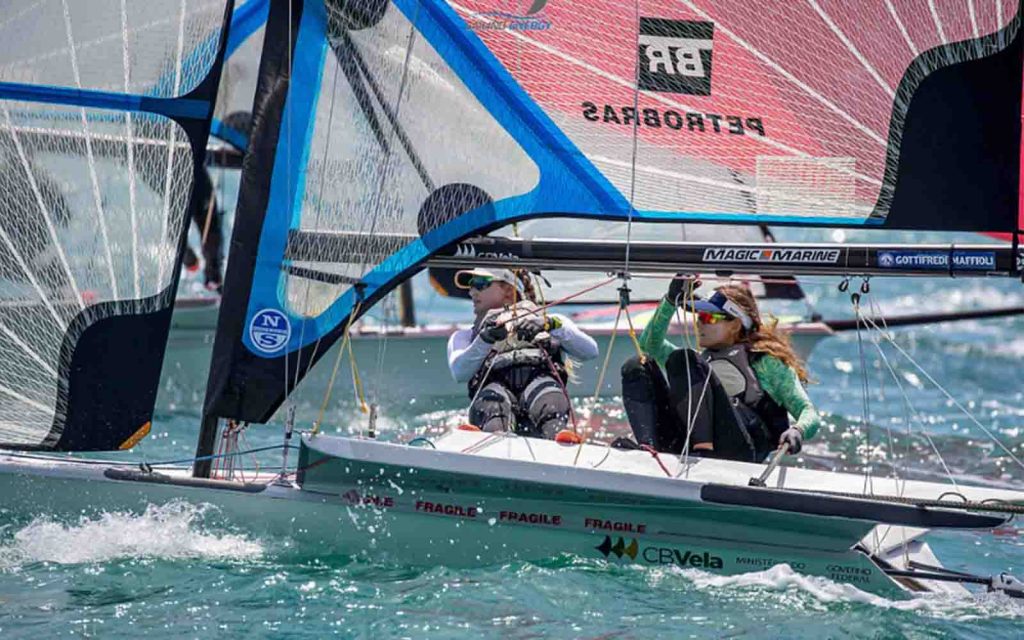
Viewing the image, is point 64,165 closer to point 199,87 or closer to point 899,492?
point 199,87

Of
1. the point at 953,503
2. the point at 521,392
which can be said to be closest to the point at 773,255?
the point at 953,503

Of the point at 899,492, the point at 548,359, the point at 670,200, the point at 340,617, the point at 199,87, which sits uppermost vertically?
the point at 199,87

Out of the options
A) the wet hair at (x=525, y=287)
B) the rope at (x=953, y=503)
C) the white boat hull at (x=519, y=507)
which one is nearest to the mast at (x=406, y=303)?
the wet hair at (x=525, y=287)

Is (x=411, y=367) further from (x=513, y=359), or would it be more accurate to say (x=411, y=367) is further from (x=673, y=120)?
(x=673, y=120)

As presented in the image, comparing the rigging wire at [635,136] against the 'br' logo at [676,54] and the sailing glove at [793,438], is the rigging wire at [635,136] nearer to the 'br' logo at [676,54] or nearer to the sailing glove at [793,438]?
the 'br' logo at [676,54]

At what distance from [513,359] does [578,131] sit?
3.60ft

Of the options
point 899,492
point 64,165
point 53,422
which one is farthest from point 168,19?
point 899,492

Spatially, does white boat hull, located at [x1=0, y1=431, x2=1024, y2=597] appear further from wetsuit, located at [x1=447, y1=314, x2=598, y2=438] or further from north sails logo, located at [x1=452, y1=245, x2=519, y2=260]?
north sails logo, located at [x1=452, y1=245, x2=519, y2=260]

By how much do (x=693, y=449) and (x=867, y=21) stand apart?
177 centimetres

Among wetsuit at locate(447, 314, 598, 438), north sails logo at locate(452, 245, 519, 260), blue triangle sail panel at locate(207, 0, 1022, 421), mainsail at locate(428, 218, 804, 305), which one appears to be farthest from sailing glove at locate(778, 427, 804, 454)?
mainsail at locate(428, 218, 804, 305)

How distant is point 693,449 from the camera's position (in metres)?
5.75

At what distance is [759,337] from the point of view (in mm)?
6016

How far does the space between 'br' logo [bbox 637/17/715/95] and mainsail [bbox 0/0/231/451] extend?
5.67 feet

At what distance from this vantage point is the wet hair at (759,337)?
234 inches
